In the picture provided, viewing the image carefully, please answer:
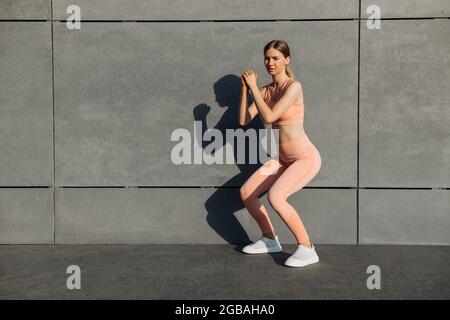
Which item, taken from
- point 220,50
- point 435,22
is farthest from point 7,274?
point 435,22

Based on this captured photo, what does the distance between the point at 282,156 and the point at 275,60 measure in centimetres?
96

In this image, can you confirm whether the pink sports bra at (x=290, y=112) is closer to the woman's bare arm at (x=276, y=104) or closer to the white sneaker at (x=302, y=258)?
the woman's bare arm at (x=276, y=104)

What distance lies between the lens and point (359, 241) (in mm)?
4621

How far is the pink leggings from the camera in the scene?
3.74m

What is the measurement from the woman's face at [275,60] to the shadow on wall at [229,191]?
81 cm

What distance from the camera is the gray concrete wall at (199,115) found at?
4.54m

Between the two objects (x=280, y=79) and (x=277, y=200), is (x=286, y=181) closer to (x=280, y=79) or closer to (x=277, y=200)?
(x=277, y=200)

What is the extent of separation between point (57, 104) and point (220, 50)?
2048 millimetres

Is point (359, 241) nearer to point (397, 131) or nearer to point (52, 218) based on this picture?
point (397, 131)

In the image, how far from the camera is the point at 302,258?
375 cm

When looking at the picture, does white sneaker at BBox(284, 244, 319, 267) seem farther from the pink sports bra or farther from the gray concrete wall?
the pink sports bra

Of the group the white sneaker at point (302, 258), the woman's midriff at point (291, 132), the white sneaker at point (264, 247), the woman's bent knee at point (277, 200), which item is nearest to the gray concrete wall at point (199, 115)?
the white sneaker at point (264, 247)

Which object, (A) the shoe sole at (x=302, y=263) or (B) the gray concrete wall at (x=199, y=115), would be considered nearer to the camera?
(A) the shoe sole at (x=302, y=263)

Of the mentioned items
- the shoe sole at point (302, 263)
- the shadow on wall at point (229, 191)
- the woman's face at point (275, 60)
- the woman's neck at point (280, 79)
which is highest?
the woman's face at point (275, 60)
